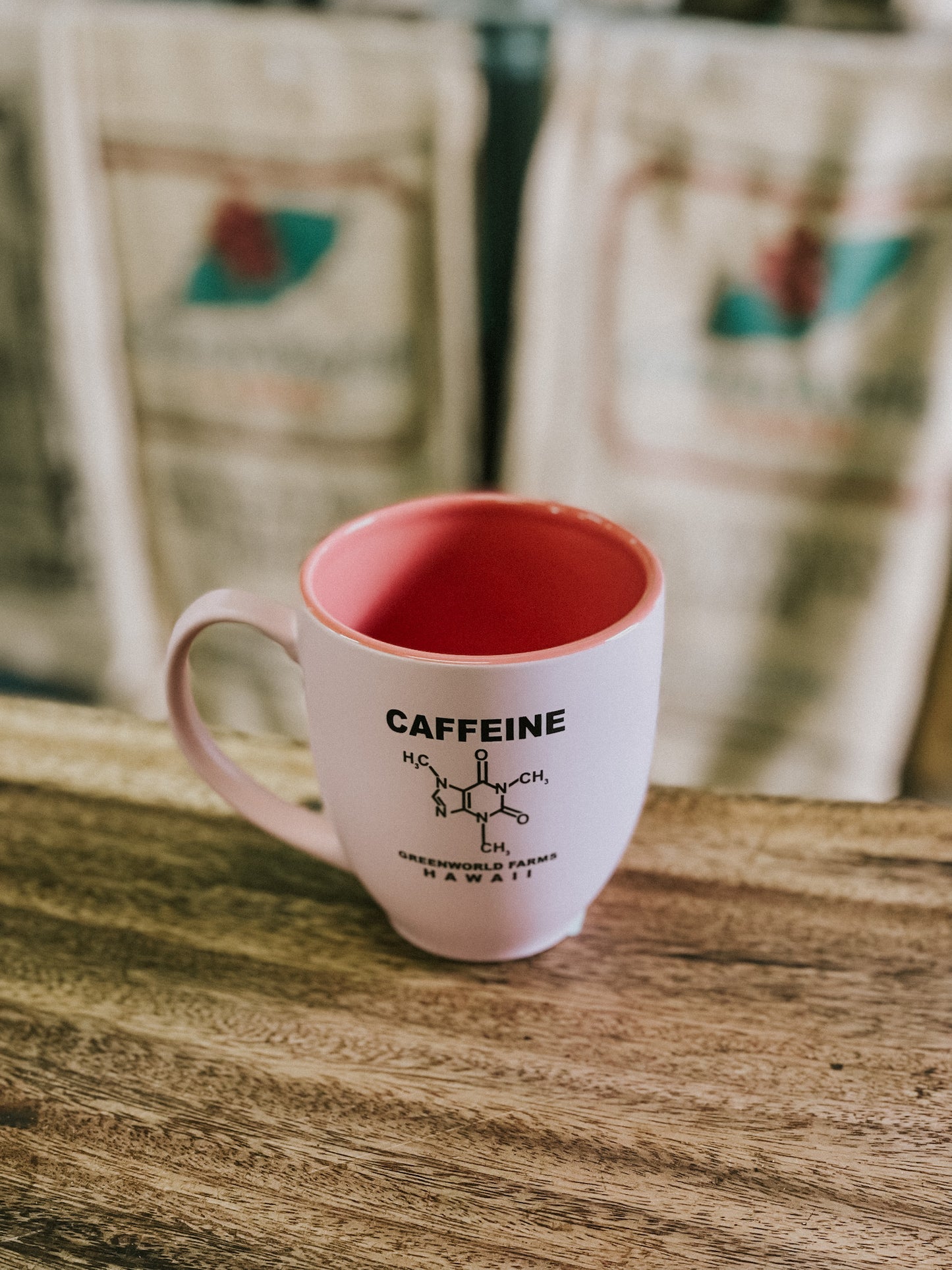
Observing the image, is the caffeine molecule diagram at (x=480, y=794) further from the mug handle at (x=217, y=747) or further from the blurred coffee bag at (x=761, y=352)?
the blurred coffee bag at (x=761, y=352)

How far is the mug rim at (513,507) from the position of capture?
322 mm

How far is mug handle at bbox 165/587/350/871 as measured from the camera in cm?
37

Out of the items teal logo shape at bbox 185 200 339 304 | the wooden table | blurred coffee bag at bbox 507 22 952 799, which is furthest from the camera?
teal logo shape at bbox 185 200 339 304

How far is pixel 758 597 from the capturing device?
3.69 ft

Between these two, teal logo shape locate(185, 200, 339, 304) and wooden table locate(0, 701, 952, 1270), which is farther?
teal logo shape locate(185, 200, 339, 304)

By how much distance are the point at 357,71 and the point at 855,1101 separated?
93 cm

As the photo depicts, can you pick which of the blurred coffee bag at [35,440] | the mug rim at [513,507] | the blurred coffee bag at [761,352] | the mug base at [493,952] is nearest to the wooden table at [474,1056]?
the mug base at [493,952]

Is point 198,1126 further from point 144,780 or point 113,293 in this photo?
point 113,293

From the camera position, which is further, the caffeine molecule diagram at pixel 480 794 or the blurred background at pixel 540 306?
the blurred background at pixel 540 306

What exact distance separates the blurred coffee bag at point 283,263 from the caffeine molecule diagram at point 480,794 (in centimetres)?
80

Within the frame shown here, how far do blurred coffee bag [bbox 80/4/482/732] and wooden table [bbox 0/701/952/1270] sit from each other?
70 cm

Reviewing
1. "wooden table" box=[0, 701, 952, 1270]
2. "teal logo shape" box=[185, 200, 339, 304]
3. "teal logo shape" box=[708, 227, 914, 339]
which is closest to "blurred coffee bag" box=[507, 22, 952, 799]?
"teal logo shape" box=[708, 227, 914, 339]

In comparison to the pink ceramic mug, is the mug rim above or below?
above

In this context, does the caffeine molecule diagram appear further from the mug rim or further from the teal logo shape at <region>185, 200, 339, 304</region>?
the teal logo shape at <region>185, 200, 339, 304</region>
